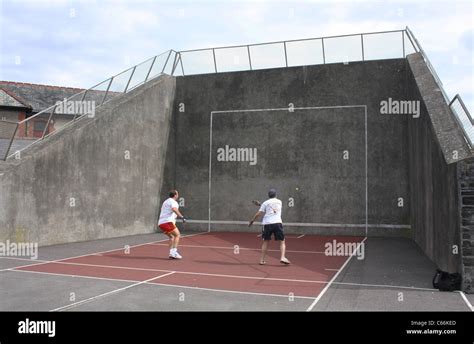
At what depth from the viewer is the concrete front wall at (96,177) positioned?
12.7 metres

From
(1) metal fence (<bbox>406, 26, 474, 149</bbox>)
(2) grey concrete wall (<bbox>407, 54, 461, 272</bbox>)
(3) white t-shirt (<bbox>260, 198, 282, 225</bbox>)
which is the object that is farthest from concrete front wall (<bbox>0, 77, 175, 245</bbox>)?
(1) metal fence (<bbox>406, 26, 474, 149</bbox>)

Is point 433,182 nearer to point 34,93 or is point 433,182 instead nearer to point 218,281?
point 218,281

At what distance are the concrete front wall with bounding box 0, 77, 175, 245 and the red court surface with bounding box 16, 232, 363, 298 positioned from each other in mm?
2399

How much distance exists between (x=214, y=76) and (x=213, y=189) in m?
5.10

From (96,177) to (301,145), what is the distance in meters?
8.24

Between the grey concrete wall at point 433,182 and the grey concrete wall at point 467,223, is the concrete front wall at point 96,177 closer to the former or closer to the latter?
the grey concrete wall at point 433,182

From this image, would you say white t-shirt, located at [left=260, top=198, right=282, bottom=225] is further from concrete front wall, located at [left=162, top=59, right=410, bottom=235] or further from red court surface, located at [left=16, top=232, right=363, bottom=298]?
concrete front wall, located at [left=162, top=59, right=410, bottom=235]

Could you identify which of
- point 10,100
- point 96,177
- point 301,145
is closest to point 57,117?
point 96,177

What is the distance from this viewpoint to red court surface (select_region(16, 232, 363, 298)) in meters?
8.41

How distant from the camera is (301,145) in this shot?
18.5m

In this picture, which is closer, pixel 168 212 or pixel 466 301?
pixel 466 301

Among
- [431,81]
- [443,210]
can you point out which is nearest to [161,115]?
[431,81]

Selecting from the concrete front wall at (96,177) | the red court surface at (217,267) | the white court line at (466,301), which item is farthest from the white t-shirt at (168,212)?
the white court line at (466,301)

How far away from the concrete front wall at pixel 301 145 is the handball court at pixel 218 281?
4.26 m
